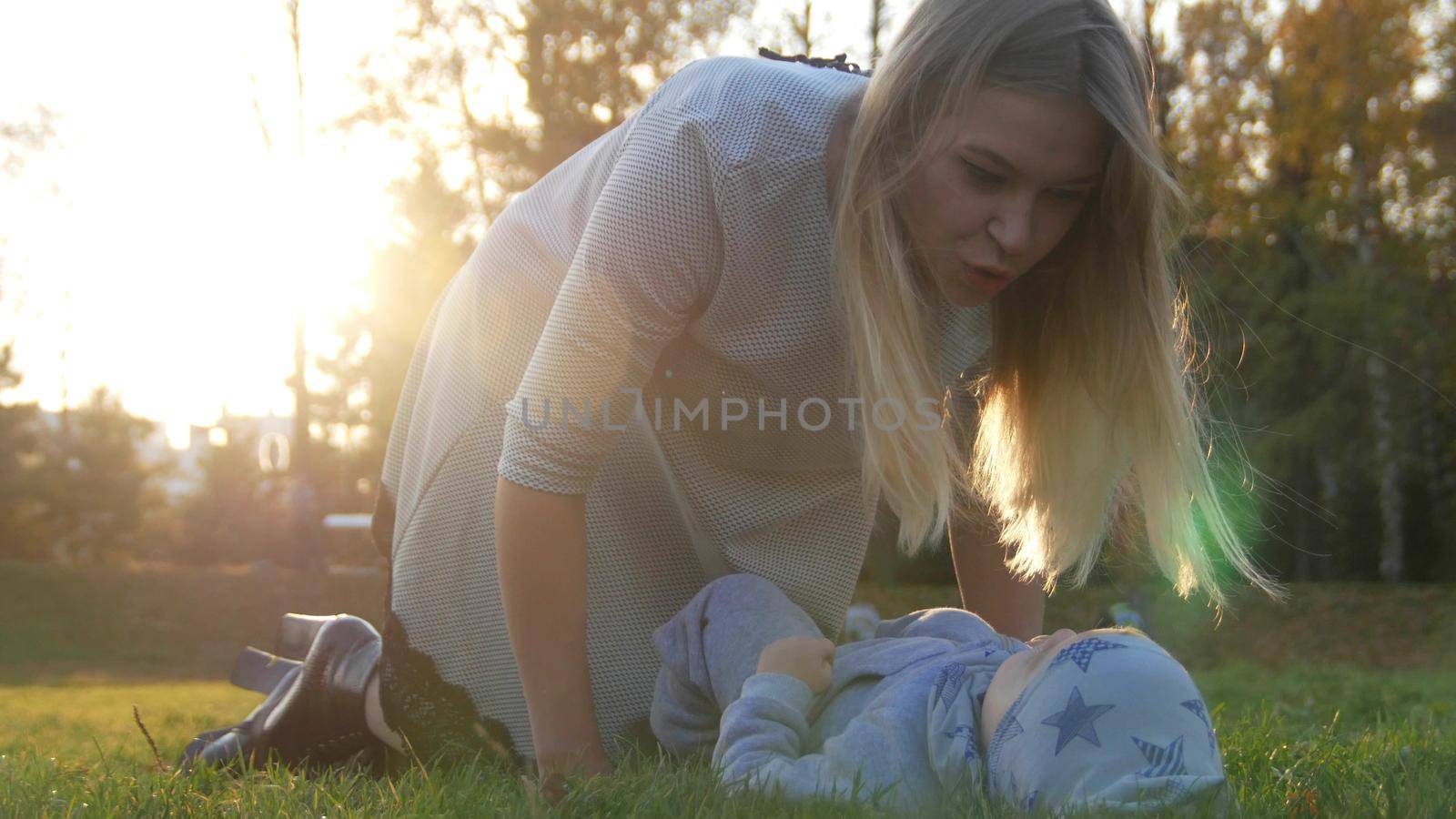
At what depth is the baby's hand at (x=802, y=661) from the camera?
2.16 meters

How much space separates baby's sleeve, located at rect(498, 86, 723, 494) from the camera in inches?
86.2

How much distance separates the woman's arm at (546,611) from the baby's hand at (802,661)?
13.3 inches

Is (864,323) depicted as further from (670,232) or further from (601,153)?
(601,153)

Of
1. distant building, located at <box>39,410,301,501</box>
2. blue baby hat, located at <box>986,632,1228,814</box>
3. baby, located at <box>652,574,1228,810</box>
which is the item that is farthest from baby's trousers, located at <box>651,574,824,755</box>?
distant building, located at <box>39,410,301,501</box>

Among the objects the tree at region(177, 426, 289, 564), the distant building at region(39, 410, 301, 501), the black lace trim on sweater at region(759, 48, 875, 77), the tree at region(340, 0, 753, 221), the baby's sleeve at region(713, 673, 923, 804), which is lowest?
the tree at region(177, 426, 289, 564)

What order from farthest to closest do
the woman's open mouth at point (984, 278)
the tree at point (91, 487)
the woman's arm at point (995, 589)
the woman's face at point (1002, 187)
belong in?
the tree at point (91, 487) < the woman's arm at point (995, 589) < the woman's open mouth at point (984, 278) < the woman's face at point (1002, 187)

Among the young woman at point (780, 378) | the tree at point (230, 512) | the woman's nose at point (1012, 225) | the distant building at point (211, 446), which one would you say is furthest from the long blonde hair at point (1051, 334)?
the tree at point (230, 512)

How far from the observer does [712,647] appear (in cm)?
236

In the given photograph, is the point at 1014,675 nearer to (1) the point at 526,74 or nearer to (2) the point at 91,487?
(1) the point at 526,74

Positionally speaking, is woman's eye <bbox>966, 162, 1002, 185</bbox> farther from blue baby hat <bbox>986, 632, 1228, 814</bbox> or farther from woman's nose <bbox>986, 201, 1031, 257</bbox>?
blue baby hat <bbox>986, 632, 1228, 814</bbox>

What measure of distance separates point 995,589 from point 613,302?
1436mm

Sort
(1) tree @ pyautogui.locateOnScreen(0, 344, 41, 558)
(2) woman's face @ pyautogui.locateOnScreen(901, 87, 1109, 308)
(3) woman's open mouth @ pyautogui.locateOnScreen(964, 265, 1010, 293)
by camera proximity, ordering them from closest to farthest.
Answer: (2) woman's face @ pyautogui.locateOnScreen(901, 87, 1109, 308) < (3) woman's open mouth @ pyautogui.locateOnScreen(964, 265, 1010, 293) < (1) tree @ pyautogui.locateOnScreen(0, 344, 41, 558)

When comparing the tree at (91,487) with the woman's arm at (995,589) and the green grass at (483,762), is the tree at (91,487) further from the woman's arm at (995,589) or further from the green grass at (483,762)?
the woman's arm at (995,589)

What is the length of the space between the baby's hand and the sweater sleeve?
0.04 m
